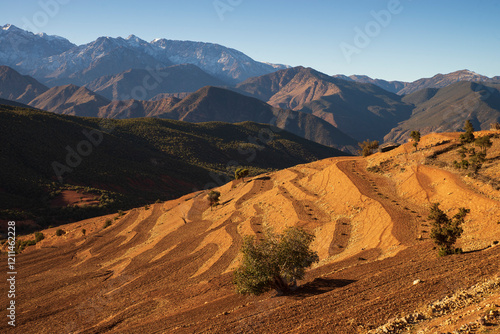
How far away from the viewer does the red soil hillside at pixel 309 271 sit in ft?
58.1

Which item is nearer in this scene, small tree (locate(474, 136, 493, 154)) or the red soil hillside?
the red soil hillside

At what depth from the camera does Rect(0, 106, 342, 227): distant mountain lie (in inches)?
3081

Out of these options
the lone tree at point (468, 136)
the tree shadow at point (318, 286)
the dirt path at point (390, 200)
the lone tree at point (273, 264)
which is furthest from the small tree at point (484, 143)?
the lone tree at point (273, 264)

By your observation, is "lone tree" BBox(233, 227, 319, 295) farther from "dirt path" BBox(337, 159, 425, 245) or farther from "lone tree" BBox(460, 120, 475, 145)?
"lone tree" BBox(460, 120, 475, 145)

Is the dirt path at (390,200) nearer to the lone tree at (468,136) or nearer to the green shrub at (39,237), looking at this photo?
the lone tree at (468,136)

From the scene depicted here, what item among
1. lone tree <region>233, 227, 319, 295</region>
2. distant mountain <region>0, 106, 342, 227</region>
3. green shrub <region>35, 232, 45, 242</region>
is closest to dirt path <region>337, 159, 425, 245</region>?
lone tree <region>233, 227, 319, 295</region>

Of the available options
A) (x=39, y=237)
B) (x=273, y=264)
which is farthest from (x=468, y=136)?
(x=39, y=237)

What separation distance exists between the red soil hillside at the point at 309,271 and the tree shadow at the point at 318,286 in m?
0.14

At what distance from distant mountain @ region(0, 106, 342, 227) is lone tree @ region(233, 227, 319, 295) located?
62.6 m

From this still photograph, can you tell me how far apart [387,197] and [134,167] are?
3488 inches

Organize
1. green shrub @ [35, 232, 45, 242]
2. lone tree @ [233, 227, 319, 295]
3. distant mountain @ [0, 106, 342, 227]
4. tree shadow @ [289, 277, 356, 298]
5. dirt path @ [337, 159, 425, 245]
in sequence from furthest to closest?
1. distant mountain @ [0, 106, 342, 227]
2. green shrub @ [35, 232, 45, 242]
3. dirt path @ [337, 159, 425, 245]
4. tree shadow @ [289, 277, 356, 298]
5. lone tree @ [233, 227, 319, 295]

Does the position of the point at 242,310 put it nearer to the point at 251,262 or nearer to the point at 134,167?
the point at 251,262

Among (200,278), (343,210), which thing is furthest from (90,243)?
(343,210)

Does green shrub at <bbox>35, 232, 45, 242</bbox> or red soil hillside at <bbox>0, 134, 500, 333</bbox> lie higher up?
green shrub at <bbox>35, 232, 45, 242</bbox>
